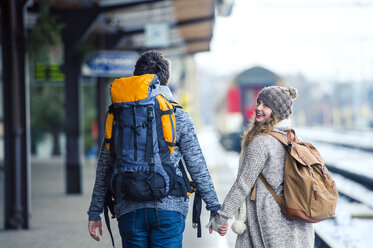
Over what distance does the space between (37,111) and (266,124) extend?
17593mm

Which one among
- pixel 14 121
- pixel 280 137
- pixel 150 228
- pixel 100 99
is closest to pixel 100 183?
pixel 150 228

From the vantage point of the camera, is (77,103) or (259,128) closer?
(259,128)

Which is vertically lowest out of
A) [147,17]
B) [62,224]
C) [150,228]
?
[62,224]

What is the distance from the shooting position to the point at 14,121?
21.9 feet

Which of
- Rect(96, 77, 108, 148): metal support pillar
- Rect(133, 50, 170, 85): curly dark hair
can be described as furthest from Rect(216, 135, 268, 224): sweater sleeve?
Rect(96, 77, 108, 148): metal support pillar

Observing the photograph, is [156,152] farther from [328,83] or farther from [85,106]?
[328,83]

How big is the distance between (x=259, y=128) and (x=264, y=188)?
322 mm

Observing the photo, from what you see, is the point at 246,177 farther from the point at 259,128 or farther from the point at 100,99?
the point at 100,99

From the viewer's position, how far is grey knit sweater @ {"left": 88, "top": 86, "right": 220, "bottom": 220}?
105 inches

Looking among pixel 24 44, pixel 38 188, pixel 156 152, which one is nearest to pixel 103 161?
pixel 156 152

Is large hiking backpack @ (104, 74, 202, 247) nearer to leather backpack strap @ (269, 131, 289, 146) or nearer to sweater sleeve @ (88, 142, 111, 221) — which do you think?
sweater sleeve @ (88, 142, 111, 221)

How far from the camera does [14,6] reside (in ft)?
21.8

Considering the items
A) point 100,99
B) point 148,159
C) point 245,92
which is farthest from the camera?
point 245,92

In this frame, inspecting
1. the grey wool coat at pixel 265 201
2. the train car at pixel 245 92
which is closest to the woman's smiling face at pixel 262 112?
the grey wool coat at pixel 265 201
